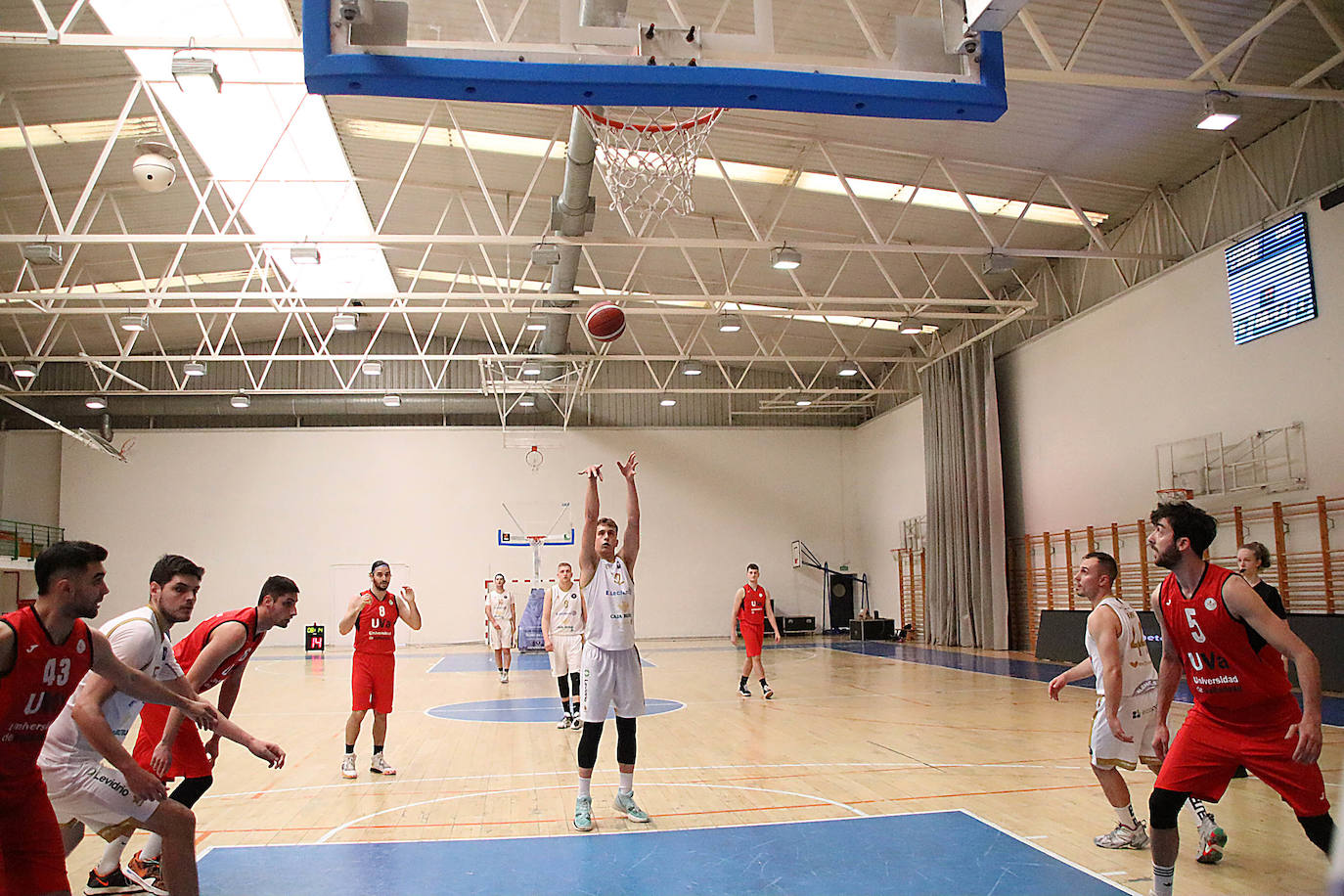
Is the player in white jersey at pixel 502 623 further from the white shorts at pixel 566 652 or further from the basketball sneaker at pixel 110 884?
the basketball sneaker at pixel 110 884

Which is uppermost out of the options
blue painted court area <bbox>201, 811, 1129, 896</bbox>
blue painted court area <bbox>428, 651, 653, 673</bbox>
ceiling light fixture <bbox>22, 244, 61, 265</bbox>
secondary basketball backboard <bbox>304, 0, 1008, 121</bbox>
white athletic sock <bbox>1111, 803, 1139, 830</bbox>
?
ceiling light fixture <bbox>22, 244, 61, 265</bbox>

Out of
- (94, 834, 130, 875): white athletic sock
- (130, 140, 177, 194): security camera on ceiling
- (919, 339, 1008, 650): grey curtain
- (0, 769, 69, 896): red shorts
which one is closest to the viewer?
(0, 769, 69, 896): red shorts

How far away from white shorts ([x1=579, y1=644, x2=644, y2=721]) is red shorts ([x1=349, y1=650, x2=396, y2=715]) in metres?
2.44

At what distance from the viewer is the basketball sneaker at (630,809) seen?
6164mm

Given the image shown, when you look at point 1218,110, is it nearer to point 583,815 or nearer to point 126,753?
point 583,815

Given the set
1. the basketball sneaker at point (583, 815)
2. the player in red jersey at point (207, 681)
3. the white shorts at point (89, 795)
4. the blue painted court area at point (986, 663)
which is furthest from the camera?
the blue painted court area at point (986, 663)

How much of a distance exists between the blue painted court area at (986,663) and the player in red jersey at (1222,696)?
6.67 m

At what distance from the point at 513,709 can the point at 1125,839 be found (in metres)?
8.50

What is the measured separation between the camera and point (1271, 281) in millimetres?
13242

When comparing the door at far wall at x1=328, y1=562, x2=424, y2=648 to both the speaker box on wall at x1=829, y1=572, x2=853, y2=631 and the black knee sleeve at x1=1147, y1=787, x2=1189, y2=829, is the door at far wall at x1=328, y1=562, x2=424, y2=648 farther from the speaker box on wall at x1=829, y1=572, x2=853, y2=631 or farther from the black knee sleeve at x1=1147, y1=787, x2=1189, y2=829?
the black knee sleeve at x1=1147, y1=787, x2=1189, y2=829

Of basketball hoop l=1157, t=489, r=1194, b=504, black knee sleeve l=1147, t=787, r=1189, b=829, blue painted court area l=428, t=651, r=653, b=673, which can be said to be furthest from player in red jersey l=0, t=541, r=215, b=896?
blue painted court area l=428, t=651, r=653, b=673

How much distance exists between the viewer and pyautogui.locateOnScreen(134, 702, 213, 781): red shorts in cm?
487

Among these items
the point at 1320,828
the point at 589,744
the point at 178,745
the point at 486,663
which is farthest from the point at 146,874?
the point at 486,663

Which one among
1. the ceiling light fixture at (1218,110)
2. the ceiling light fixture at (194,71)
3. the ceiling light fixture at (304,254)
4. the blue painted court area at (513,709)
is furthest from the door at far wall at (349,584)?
the ceiling light fixture at (1218,110)
